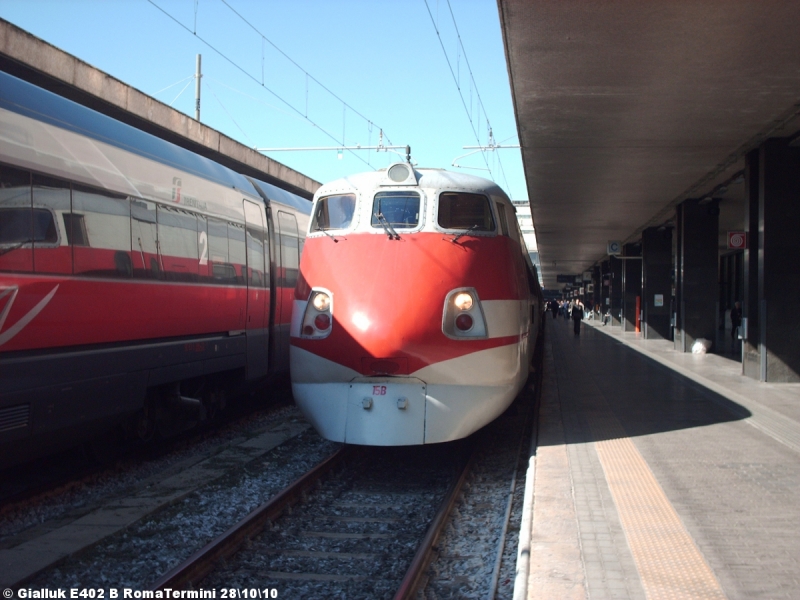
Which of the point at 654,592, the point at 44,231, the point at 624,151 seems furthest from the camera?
the point at 624,151

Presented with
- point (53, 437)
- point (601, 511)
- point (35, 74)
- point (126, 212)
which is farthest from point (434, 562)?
point (35, 74)

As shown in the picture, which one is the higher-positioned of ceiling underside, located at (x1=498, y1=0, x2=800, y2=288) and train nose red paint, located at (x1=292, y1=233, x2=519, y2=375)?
Result: ceiling underside, located at (x1=498, y1=0, x2=800, y2=288)

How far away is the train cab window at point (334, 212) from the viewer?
8.56 metres

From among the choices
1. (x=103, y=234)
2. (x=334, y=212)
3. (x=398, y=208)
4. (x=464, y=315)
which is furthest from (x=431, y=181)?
(x=103, y=234)

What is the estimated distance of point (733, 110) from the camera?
12406 mm

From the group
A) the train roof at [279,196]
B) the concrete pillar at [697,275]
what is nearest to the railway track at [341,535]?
the train roof at [279,196]

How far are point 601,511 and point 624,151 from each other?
11079 millimetres

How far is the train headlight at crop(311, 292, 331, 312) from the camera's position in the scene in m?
7.92

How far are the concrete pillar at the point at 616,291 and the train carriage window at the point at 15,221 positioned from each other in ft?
132

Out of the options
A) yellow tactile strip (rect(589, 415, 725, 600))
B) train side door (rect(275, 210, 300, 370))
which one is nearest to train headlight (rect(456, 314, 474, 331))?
yellow tactile strip (rect(589, 415, 725, 600))

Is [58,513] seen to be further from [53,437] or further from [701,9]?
[701,9]

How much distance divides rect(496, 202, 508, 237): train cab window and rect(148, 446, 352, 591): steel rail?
329 centimetres

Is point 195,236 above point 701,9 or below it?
below

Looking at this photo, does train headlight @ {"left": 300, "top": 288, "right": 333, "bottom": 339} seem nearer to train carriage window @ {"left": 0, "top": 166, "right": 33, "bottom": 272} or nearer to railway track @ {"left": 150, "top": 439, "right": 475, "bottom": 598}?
railway track @ {"left": 150, "top": 439, "right": 475, "bottom": 598}
